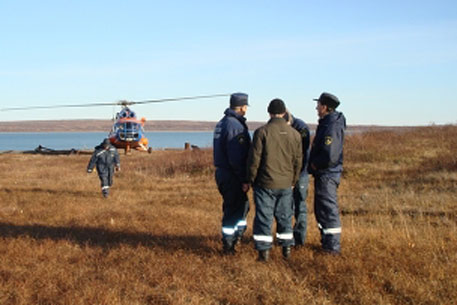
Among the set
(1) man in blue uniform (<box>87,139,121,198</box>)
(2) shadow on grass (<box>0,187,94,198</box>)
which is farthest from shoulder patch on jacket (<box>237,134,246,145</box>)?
(2) shadow on grass (<box>0,187,94,198</box>)

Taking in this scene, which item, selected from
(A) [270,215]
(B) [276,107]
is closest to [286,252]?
(A) [270,215]

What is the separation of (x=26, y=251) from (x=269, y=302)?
4.25 metres

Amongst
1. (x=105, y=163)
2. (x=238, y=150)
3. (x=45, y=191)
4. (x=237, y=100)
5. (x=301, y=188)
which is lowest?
(x=45, y=191)

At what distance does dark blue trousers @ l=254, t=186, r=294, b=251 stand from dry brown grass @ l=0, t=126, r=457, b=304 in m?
0.29

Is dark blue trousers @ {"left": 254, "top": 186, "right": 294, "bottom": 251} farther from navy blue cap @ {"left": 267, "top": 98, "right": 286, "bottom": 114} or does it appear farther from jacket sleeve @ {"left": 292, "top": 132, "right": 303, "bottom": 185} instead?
navy blue cap @ {"left": 267, "top": 98, "right": 286, "bottom": 114}

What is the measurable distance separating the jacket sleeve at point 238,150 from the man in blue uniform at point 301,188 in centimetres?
82

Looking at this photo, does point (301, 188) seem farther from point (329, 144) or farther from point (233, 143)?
point (233, 143)

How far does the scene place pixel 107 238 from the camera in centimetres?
897

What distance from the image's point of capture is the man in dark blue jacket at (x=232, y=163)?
276 inches

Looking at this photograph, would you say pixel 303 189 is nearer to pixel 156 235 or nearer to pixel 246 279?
pixel 246 279

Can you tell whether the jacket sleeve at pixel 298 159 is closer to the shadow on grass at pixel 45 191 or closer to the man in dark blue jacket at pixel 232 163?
the man in dark blue jacket at pixel 232 163

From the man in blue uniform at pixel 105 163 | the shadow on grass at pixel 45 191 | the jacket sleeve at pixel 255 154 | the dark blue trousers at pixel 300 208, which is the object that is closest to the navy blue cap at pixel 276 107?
the jacket sleeve at pixel 255 154

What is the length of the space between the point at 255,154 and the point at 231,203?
1.00 m

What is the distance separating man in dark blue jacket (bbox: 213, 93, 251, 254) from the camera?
7.00m
